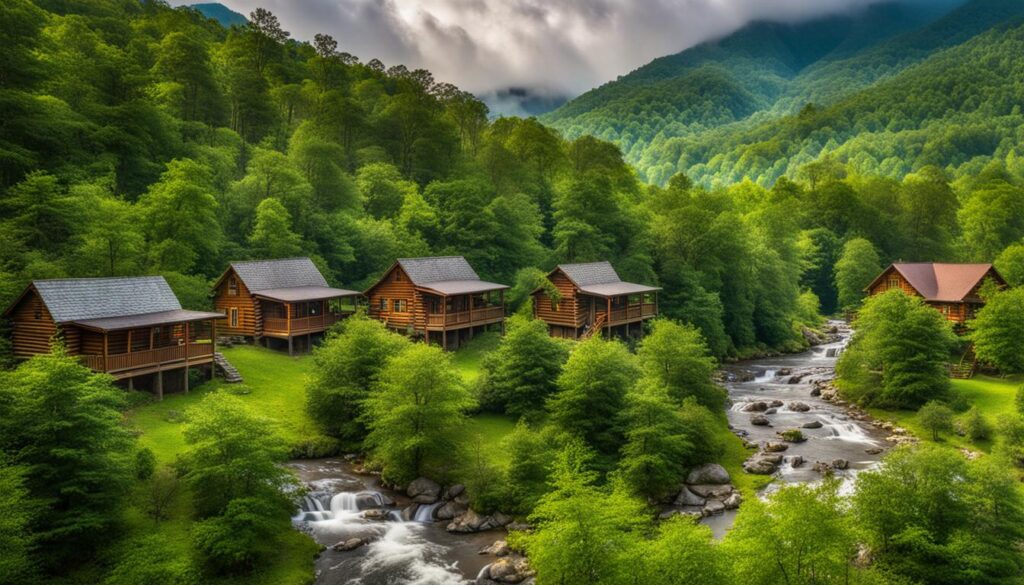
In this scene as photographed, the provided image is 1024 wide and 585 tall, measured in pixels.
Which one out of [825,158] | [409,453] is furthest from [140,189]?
[825,158]

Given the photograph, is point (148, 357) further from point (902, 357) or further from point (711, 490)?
point (902, 357)

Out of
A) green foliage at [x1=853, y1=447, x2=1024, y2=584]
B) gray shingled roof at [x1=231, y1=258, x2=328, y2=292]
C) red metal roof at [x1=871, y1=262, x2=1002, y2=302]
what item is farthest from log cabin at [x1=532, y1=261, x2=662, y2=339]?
green foliage at [x1=853, y1=447, x2=1024, y2=584]

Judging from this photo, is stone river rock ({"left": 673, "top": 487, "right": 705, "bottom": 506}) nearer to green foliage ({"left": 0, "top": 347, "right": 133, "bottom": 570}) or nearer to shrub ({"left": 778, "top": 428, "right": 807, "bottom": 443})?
shrub ({"left": 778, "top": 428, "right": 807, "bottom": 443})

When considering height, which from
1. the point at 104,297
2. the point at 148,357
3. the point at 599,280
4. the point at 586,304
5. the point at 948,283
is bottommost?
the point at 148,357

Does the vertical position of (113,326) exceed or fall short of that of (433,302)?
it falls short

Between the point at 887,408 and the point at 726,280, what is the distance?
26.3 meters

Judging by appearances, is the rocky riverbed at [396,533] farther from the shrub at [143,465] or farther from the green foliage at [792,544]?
the green foliage at [792,544]

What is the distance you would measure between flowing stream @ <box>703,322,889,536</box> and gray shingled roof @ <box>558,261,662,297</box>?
11.7m

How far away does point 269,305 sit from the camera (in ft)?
168

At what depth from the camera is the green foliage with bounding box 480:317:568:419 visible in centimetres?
4153

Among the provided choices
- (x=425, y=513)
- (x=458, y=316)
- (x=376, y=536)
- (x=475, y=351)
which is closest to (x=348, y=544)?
(x=376, y=536)

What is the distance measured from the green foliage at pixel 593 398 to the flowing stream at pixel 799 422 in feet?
23.2

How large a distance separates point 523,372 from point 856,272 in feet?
208

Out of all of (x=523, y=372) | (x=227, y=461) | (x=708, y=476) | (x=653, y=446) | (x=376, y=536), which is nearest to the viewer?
(x=227, y=461)
